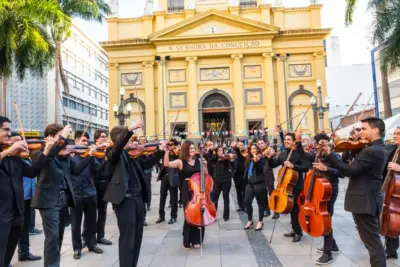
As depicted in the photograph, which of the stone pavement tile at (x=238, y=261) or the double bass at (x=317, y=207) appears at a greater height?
the double bass at (x=317, y=207)

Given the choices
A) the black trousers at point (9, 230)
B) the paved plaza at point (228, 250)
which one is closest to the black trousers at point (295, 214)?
the paved plaza at point (228, 250)

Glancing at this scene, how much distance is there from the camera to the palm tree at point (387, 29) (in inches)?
567

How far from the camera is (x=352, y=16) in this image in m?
16.1

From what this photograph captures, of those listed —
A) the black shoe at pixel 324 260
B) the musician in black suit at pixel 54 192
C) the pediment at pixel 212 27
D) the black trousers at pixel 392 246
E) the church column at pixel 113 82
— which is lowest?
the black shoe at pixel 324 260

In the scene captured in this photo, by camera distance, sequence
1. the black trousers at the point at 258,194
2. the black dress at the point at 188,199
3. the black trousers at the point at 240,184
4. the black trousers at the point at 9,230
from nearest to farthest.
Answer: the black trousers at the point at 9,230, the black dress at the point at 188,199, the black trousers at the point at 258,194, the black trousers at the point at 240,184

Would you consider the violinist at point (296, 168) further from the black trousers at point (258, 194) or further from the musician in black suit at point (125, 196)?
the musician in black suit at point (125, 196)

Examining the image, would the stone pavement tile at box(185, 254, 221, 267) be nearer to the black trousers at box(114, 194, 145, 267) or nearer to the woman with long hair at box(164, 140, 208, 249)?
the woman with long hair at box(164, 140, 208, 249)

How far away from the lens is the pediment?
32959 millimetres

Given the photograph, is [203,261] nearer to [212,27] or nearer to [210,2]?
[212,27]

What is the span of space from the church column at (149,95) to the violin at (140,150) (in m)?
29.2

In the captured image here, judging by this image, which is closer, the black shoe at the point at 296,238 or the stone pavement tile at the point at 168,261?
the stone pavement tile at the point at 168,261

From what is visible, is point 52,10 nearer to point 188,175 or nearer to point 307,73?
point 188,175

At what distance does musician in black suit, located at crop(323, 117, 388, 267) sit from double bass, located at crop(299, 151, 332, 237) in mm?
460

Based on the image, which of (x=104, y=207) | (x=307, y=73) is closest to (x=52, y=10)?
(x=104, y=207)
